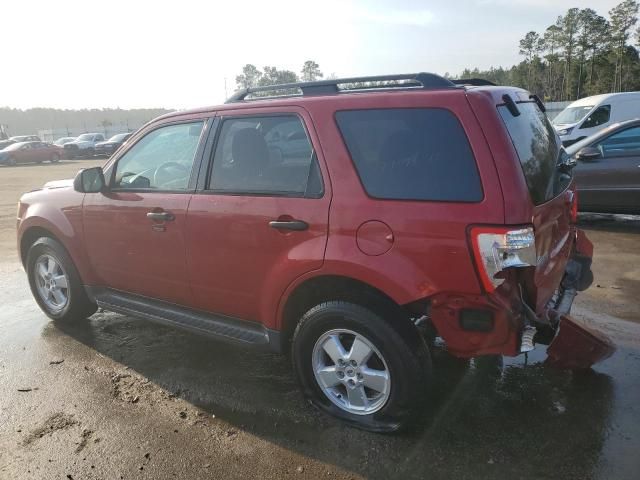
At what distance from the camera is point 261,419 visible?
3.25 metres

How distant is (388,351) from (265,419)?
0.96 m

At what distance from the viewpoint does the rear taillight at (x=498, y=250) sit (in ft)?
8.28

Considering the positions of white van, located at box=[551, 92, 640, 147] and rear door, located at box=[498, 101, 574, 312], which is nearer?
rear door, located at box=[498, 101, 574, 312]

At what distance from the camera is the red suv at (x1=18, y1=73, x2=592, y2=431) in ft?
8.57

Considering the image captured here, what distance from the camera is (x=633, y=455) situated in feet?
8.95

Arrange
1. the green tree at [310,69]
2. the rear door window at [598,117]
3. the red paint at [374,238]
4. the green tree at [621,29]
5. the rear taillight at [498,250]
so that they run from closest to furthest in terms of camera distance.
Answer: the rear taillight at [498,250] → the red paint at [374,238] → the rear door window at [598,117] → the green tree at [621,29] → the green tree at [310,69]

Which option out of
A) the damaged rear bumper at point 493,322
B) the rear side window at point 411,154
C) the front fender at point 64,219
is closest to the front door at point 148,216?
the front fender at point 64,219

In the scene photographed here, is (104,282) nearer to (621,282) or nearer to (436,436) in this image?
(436,436)

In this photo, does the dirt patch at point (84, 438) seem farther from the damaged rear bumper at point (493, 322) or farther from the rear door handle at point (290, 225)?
the damaged rear bumper at point (493, 322)

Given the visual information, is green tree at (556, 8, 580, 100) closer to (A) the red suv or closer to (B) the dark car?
(B) the dark car

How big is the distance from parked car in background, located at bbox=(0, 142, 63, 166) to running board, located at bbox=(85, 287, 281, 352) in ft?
104

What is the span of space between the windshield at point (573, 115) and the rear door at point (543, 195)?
13985mm

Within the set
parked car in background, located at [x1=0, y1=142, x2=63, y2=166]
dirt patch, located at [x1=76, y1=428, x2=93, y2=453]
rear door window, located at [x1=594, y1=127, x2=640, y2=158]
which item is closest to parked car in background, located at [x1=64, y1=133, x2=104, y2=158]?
parked car in background, located at [x1=0, y1=142, x2=63, y2=166]

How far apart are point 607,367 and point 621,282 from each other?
7.21ft
